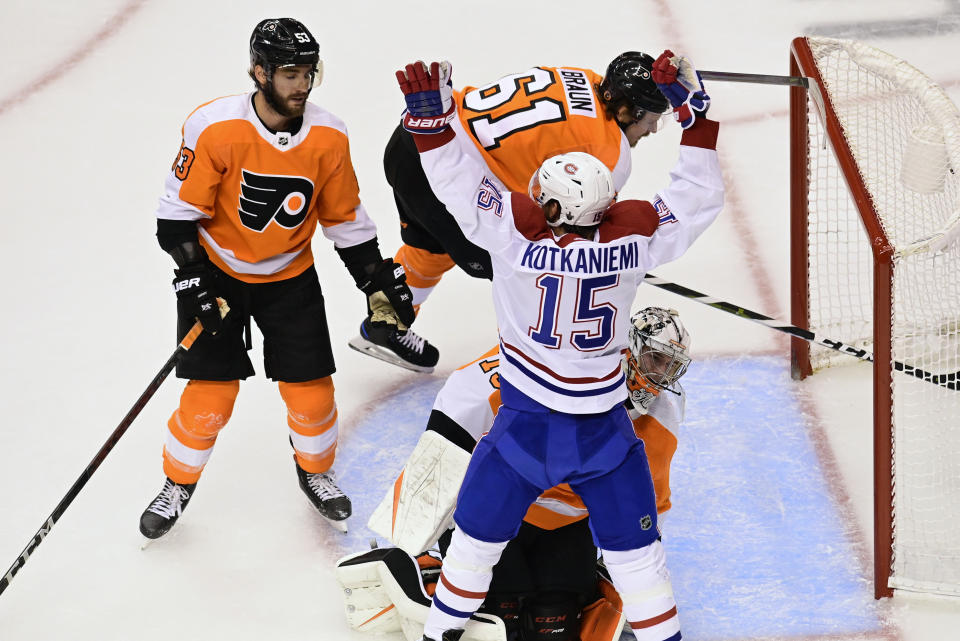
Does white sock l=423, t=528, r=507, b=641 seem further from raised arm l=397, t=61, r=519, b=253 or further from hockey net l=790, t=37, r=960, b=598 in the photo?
hockey net l=790, t=37, r=960, b=598

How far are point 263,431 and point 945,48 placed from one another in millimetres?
3219

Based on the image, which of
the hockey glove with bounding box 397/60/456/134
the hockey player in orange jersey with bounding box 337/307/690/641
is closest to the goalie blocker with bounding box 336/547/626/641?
the hockey player in orange jersey with bounding box 337/307/690/641

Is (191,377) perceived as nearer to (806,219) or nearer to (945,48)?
(806,219)

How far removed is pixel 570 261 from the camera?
2.63 meters

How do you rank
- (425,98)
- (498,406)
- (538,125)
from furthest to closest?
(538,125), (498,406), (425,98)

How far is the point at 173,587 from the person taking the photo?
329 centimetres

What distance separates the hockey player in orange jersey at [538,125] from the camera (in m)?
3.33

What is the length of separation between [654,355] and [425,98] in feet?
2.35

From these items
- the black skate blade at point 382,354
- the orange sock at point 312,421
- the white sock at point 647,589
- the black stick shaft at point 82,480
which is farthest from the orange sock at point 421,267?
the white sock at point 647,589

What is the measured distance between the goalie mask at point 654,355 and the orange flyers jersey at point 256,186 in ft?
2.57

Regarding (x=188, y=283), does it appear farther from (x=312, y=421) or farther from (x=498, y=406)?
(x=498, y=406)

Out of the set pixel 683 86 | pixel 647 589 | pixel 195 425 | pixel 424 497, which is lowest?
pixel 647 589

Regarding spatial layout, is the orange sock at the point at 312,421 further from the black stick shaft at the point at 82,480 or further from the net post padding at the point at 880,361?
the net post padding at the point at 880,361

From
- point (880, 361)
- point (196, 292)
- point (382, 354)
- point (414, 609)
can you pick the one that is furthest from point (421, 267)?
point (880, 361)
